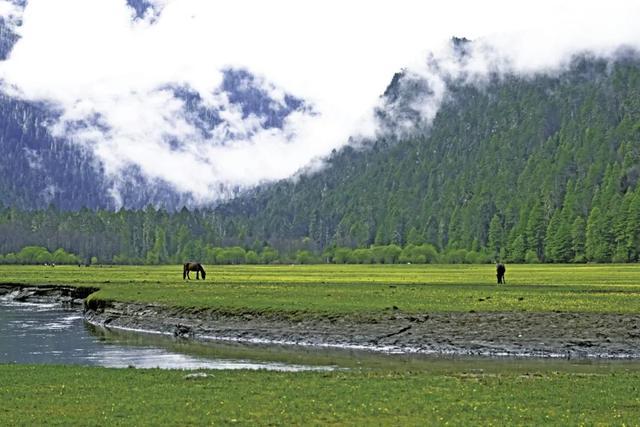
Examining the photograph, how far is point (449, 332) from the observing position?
60.3 meters

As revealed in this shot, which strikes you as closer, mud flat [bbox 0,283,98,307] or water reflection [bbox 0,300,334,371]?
water reflection [bbox 0,300,334,371]

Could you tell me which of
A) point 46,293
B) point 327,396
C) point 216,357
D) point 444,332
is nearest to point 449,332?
point 444,332

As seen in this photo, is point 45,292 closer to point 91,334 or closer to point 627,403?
point 91,334

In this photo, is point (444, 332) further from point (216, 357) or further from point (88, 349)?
point (88, 349)

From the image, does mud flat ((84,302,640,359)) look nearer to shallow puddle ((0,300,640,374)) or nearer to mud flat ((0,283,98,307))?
shallow puddle ((0,300,640,374))

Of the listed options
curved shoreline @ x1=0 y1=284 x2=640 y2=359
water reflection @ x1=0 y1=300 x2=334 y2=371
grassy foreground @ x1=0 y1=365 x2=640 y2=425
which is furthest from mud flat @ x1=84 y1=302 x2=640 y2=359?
grassy foreground @ x1=0 y1=365 x2=640 y2=425

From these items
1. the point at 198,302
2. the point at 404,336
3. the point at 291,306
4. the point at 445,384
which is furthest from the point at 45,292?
the point at 445,384

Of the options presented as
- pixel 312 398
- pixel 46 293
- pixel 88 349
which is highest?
pixel 46 293

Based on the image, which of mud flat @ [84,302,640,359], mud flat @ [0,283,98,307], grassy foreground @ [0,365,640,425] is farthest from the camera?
mud flat @ [0,283,98,307]

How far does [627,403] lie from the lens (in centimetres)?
3331

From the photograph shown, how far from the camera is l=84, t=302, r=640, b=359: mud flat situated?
56219mm

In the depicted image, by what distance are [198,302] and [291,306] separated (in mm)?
11900

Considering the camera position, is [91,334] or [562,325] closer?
[562,325]

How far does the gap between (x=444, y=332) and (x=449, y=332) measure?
0.37 meters
